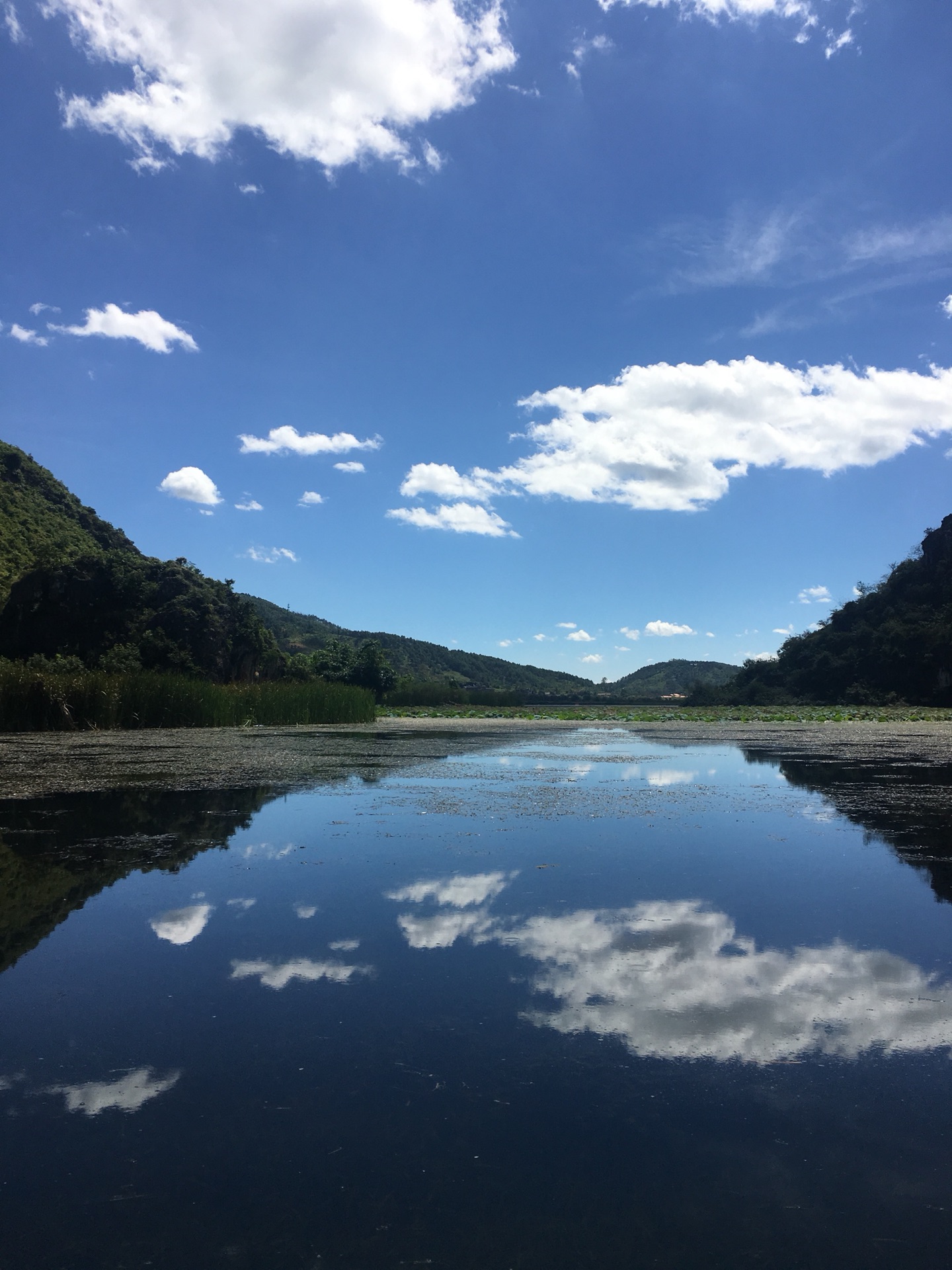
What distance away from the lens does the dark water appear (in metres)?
1.97

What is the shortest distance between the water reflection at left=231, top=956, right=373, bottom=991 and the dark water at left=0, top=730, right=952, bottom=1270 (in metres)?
0.02

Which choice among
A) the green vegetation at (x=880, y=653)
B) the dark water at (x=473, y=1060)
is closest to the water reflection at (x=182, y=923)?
the dark water at (x=473, y=1060)

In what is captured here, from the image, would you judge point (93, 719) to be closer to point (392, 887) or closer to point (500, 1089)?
point (392, 887)

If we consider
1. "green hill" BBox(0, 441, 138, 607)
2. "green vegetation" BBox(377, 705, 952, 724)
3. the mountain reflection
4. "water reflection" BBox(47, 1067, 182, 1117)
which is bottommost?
"water reflection" BBox(47, 1067, 182, 1117)

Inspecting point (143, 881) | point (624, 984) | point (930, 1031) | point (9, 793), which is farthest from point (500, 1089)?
point (9, 793)

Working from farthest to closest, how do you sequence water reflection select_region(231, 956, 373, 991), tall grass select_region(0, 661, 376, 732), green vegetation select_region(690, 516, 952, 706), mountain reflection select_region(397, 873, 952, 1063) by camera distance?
green vegetation select_region(690, 516, 952, 706)
tall grass select_region(0, 661, 376, 732)
water reflection select_region(231, 956, 373, 991)
mountain reflection select_region(397, 873, 952, 1063)

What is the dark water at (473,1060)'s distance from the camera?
1.97 m

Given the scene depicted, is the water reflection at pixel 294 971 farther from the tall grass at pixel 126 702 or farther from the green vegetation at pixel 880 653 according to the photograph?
the green vegetation at pixel 880 653

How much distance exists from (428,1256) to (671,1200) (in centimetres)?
67

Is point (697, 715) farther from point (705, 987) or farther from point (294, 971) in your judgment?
point (294, 971)

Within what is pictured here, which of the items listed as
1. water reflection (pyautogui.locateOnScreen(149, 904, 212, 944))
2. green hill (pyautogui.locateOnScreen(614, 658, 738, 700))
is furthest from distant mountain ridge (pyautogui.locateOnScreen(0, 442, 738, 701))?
green hill (pyautogui.locateOnScreen(614, 658, 738, 700))

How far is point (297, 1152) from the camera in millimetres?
2262

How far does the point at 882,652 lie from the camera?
60.2m

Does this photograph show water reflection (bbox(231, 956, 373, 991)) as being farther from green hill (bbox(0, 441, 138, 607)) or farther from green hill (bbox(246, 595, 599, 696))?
green hill (bbox(246, 595, 599, 696))
